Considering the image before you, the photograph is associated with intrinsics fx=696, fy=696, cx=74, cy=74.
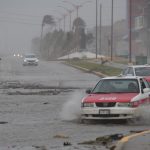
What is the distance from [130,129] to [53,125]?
221 cm

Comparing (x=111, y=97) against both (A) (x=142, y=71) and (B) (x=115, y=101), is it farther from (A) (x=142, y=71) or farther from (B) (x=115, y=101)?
(A) (x=142, y=71)

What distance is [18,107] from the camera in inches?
954

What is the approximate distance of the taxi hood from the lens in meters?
17.9

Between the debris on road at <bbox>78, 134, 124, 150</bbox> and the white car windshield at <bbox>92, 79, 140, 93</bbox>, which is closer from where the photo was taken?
the debris on road at <bbox>78, 134, 124, 150</bbox>

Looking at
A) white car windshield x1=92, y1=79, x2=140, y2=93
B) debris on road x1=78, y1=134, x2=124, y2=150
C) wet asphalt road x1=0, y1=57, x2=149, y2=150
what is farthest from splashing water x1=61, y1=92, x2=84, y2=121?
debris on road x1=78, y1=134, x2=124, y2=150

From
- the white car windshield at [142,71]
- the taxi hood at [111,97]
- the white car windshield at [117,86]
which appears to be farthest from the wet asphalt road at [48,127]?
the white car windshield at [142,71]

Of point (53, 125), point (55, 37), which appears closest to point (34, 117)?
point (53, 125)

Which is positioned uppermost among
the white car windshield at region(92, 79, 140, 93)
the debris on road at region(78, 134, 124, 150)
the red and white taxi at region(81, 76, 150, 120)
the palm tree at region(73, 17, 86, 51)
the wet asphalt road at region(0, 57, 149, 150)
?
the palm tree at region(73, 17, 86, 51)

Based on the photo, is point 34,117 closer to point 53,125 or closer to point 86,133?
point 53,125

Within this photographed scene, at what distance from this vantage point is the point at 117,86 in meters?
19.4

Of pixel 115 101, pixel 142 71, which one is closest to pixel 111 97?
pixel 115 101

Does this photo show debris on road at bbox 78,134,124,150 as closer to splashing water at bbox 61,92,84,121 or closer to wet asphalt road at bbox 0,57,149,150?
wet asphalt road at bbox 0,57,149,150

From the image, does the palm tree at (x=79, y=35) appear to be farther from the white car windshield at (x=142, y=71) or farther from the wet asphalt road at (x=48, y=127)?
the wet asphalt road at (x=48, y=127)

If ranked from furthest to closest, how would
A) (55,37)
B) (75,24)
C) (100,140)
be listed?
(55,37)
(75,24)
(100,140)
